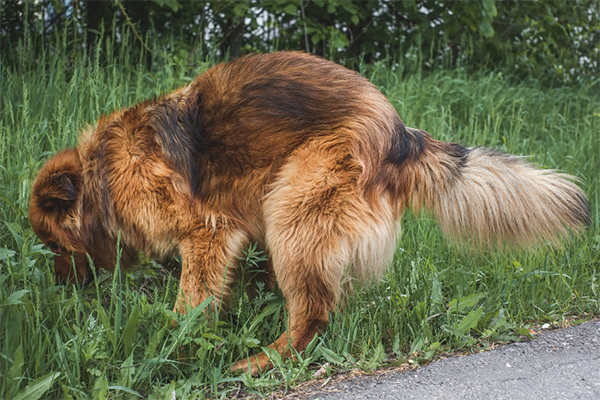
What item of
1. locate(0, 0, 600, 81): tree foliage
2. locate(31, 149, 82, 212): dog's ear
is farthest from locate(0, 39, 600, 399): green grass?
locate(0, 0, 600, 81): tree foliage

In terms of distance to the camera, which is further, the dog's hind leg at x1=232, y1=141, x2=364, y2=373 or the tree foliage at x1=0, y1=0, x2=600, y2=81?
the tree foliage at x1=0, y1=0, x2=600, y2=81

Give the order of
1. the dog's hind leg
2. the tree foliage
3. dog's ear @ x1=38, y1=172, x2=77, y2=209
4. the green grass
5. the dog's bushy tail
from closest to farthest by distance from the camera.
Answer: the green grass < the dog's hind leg < the dog's bushy tail < dog's ear @ x1=38, y1=172, x2=77, y2=209 < the tree foliage

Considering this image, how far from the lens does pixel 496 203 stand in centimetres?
287

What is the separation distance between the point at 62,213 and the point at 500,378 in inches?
94.3

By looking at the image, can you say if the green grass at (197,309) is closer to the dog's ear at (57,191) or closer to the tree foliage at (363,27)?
the dog's ear at (57,191)

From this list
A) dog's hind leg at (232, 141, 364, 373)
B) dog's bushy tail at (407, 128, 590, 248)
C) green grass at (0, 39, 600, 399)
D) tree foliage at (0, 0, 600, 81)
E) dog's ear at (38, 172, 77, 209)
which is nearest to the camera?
green grass at (0, 39, 600, 399)

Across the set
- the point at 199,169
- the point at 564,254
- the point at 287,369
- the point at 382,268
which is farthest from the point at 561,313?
the point at 199,169

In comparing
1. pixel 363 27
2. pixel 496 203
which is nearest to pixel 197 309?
pixel 496 203

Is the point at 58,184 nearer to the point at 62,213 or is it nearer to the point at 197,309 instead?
the point at 62,213

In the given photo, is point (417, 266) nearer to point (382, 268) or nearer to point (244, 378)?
point (382, 268)

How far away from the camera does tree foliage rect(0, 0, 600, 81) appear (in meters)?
5.87

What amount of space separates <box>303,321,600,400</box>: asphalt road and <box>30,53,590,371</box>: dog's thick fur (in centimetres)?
45

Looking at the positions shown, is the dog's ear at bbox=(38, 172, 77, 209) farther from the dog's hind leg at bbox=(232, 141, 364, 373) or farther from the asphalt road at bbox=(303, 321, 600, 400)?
the asphalt road at bbox=(303, 321, 600, 400)

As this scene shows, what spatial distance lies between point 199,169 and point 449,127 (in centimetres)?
290
